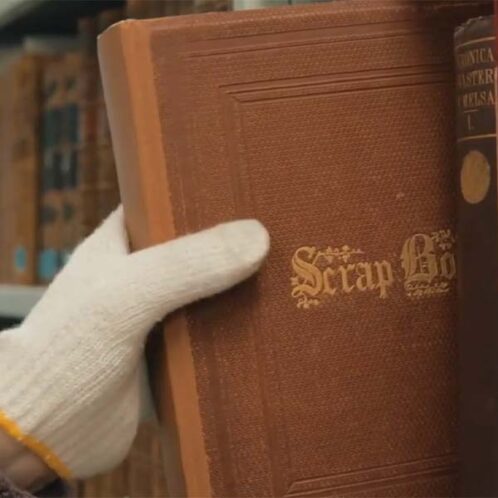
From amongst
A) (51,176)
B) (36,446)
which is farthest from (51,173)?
(36,446)

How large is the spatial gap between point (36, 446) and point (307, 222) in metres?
0.20

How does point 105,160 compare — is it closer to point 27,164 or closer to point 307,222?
point 27,164

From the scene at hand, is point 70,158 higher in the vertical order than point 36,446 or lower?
higher

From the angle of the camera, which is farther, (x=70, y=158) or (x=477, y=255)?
(x=70, y=158)

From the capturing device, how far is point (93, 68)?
1.07 m

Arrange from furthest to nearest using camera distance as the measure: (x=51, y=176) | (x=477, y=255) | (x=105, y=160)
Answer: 1. (x=51, y=176)
2. (x=105, y=160)
3. (x=477, y=255)

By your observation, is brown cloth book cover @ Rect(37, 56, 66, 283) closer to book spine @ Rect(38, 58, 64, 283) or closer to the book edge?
book spine @ Rect(38, 58, 64, 283)

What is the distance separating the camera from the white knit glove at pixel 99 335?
568 mm

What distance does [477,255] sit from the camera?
0.55 m

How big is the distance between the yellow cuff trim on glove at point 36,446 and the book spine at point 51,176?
0.52 meters

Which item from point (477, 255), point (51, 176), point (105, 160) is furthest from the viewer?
point (51, 176)

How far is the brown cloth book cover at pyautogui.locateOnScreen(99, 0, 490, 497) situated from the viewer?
0.58 m

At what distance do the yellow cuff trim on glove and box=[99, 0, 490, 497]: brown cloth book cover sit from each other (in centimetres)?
6

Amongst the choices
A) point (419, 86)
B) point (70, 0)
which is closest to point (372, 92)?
point (419, 86)
